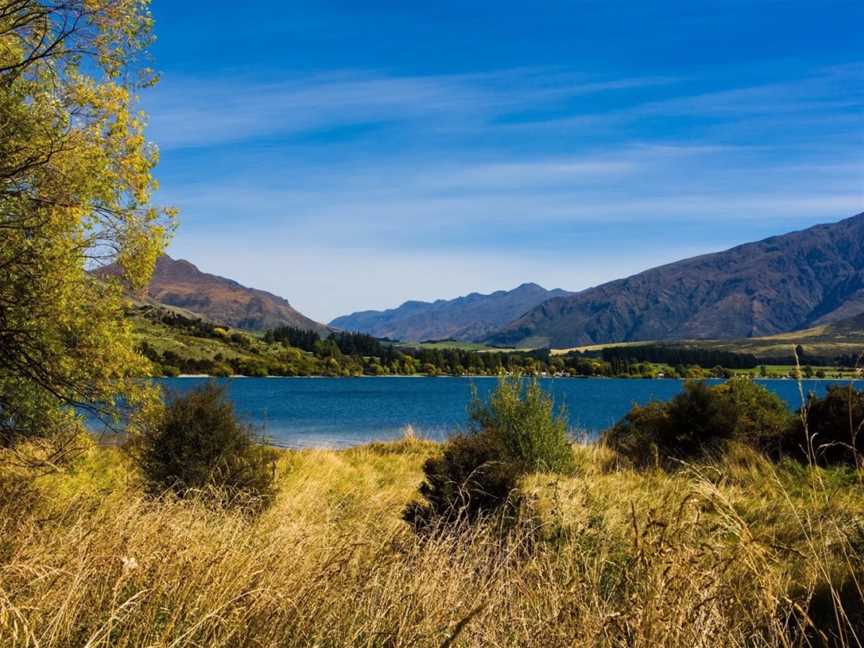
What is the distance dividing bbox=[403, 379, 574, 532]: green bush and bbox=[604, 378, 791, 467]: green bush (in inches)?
135

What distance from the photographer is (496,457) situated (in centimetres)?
1038

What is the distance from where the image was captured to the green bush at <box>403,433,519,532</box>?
9.52m

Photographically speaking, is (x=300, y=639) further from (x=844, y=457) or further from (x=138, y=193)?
(x=844, y=457)

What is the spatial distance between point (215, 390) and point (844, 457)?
560 inches

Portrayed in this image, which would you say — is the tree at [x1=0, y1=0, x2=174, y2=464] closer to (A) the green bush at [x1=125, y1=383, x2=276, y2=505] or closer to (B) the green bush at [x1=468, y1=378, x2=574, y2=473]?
(A) the green bush at [x1=125, y1=383, x2=276, y2=505]

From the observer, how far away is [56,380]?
1083cm

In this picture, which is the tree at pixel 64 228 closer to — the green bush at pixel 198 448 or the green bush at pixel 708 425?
the green bush at pixel 198 448

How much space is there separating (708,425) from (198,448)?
1348 centimetres

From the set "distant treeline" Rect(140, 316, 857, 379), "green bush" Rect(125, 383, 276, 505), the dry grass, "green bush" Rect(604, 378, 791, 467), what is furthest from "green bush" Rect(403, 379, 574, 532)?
"distant treeline" Rect(140, 316, 857, 379)

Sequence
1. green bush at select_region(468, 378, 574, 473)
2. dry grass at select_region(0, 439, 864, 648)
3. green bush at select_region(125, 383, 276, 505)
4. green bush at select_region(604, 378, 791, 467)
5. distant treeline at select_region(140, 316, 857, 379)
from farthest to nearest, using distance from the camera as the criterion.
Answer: distant treeline at select_region(140, 316, 857, 379), green bush at select_region(604, 378, 791, 467), green bush at select_region(468, 378, 574, 473), green bush at select_region(125, 383, 276, 505), dry grass at select_region(0, 439, 864, 648)

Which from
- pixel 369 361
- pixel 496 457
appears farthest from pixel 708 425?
pixel 369 361

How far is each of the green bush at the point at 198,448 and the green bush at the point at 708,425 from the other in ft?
34.6

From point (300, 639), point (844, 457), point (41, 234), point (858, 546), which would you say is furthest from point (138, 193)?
point (844, 457)

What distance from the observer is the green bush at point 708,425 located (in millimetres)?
18734
